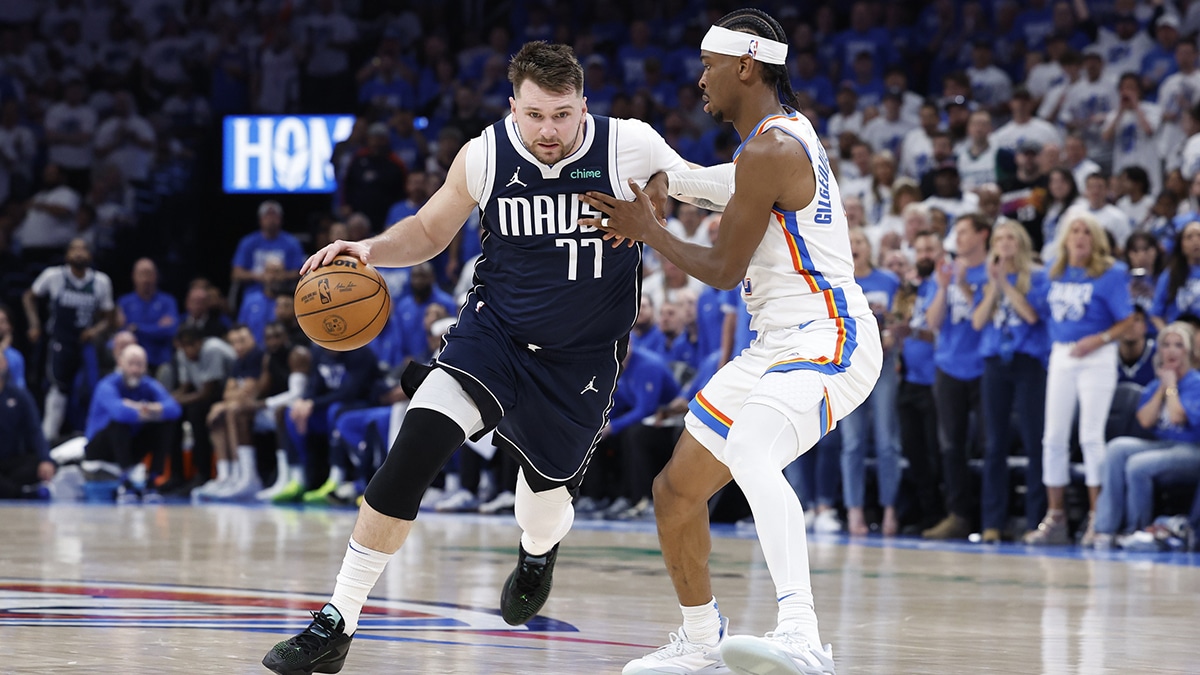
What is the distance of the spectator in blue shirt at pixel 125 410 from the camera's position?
14.7m

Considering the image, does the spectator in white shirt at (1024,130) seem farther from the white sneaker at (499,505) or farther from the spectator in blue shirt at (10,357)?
the spectator in blue shirt at (10,357)

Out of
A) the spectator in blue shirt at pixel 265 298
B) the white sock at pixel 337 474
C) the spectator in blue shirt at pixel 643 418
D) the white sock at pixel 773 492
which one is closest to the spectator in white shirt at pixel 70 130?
the spectator in blue shirt at pixel 265 298

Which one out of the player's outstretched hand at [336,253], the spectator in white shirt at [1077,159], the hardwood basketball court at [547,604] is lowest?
the hardwood basketball court at [547,604]

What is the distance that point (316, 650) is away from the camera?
4.66 metres

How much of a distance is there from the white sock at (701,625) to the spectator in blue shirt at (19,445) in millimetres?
10662

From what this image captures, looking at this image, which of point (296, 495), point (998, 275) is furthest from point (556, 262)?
point (296, 495)

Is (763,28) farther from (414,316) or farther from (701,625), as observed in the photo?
(414,316)

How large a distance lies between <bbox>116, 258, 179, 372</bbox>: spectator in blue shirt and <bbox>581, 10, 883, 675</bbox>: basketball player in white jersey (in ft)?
40.2

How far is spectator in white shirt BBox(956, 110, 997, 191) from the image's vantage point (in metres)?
12.9

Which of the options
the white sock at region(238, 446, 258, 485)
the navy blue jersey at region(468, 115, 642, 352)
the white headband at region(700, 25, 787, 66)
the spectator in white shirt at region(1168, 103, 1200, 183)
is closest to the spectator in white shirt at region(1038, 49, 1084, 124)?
the spectator in white shirt at region(1168, 103, 1200, 183)

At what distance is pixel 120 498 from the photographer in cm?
1475

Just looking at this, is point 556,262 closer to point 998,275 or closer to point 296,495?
point 998,275

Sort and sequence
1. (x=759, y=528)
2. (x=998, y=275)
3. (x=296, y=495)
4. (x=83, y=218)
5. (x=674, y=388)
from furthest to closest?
(x=83, y=218)
(x=296, y=495)
(x=674, y=388)
(x=998, y=275)
(x=759, y=528)

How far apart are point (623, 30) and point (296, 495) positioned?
6880 mm
